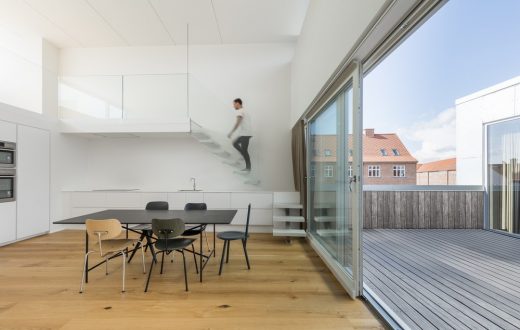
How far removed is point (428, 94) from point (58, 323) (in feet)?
19.0

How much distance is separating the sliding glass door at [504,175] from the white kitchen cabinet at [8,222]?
27.2 feet

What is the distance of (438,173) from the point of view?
507 centimetres

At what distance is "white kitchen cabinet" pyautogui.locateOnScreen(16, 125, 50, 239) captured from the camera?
4.49 metres

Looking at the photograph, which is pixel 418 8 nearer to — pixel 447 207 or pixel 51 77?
pixel 447 207

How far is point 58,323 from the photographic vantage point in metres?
2.05

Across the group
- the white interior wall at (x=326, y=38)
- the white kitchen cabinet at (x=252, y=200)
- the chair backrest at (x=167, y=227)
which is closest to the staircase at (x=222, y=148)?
the white kitchen cabinet at (x=252, y=200)

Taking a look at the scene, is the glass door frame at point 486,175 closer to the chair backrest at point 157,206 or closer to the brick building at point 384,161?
the brick building at point 384,161

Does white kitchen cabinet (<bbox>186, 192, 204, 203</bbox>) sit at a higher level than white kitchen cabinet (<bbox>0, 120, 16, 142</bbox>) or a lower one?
lower

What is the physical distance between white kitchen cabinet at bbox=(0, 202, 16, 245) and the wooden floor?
91cm

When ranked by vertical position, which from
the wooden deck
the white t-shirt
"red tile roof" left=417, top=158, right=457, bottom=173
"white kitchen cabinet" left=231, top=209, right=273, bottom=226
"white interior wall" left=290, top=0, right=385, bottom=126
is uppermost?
"white interior wall" left=290, top=0, right=385, bottom=126

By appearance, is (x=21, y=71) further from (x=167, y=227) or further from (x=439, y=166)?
(x=439, y=166)

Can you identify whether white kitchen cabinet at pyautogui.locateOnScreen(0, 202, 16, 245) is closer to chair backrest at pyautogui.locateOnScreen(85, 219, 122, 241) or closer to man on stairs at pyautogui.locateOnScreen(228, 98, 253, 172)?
chair backrest at pyautogui.locateOnScreen(85, 219, 122, 241)

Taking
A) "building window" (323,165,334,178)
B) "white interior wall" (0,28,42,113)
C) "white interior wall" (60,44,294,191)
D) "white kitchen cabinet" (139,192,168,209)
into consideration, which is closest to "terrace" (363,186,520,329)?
"building window" (323,165,334,178)

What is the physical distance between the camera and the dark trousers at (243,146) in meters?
5.26
